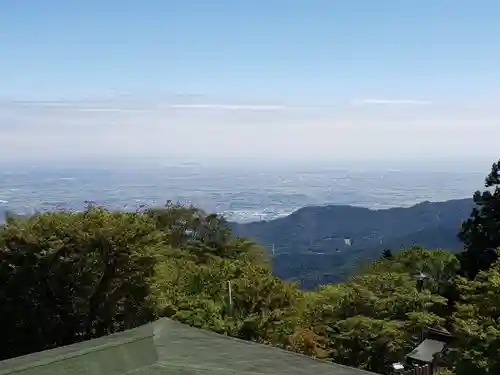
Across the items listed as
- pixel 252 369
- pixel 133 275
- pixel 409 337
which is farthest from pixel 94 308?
pixel 252 369

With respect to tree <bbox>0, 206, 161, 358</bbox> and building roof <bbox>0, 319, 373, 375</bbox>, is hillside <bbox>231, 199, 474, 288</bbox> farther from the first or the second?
building roof <bbox>0, 319, 373, 375</bbox>

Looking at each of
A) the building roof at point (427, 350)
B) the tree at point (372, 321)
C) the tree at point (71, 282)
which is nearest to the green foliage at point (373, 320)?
the tree at point (372, 321)

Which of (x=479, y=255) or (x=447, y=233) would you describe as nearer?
(x=479, y=255)

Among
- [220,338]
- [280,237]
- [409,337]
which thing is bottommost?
[280,237]

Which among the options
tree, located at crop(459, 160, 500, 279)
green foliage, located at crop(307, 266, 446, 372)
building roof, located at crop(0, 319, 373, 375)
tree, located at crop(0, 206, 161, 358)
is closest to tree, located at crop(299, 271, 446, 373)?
green foliage, located at crop(307, 266, 446, 372)

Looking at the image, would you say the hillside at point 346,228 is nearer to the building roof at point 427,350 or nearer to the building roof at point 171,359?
the building roof at point 427,350

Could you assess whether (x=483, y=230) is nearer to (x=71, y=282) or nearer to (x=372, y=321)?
(x=372, y=321)

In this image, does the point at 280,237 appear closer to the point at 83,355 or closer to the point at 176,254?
the point at 176,254
